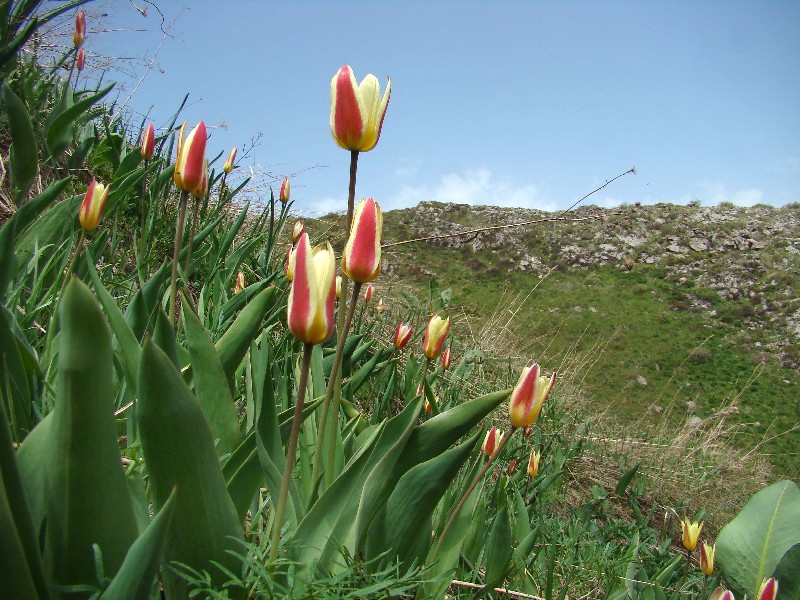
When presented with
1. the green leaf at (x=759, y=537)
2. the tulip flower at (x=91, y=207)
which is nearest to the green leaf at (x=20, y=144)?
the tulip flower at (x=91, y=207)

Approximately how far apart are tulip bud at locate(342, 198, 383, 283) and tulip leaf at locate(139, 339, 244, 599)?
0.25m

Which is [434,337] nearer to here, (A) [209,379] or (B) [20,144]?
(A) [209,379]

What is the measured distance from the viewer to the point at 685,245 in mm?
34125

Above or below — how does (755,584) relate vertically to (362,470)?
below

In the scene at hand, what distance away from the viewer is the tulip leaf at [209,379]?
0.99 meters

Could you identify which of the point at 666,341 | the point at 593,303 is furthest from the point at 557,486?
the point at 593,303

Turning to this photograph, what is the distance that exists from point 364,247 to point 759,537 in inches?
46.1

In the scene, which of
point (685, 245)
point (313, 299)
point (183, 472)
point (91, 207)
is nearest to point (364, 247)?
point (313, 299)

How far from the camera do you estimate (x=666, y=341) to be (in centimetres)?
2408

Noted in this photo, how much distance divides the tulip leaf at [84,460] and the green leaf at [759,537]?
4.21ft

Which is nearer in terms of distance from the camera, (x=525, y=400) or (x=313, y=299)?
(x=313, y=299)

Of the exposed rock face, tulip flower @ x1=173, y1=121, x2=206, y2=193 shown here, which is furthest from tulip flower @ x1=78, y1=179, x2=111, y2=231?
the exposed rock face

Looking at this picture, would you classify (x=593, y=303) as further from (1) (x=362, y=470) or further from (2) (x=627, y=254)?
(1) (x=362, y=470)

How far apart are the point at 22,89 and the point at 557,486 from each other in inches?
128
